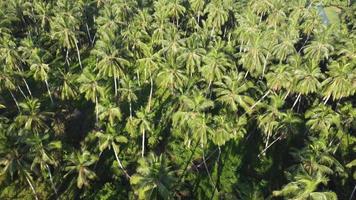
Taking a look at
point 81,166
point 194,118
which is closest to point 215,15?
point 194,118

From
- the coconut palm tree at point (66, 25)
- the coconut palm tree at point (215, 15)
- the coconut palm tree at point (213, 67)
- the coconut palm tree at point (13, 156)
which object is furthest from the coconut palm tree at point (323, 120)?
the coconut palm tree at point (66, 25)

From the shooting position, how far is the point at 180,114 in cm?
4850

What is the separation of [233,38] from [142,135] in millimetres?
26442

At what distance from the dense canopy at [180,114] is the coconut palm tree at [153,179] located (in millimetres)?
137

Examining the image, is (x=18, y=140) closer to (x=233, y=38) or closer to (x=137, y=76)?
(x=137, y=76)

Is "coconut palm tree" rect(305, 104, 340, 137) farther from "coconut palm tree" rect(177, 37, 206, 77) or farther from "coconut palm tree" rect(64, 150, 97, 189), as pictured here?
"coconut palm tree" rect(64, 150, 97, 189)

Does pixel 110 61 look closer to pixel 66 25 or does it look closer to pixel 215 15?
pixel 66 25

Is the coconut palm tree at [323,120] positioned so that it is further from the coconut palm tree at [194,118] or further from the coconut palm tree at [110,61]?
the coconut palm tree at [110,61]

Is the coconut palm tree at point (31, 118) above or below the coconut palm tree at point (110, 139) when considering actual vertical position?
above

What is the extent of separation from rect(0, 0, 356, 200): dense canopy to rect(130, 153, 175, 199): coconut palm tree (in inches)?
5.4

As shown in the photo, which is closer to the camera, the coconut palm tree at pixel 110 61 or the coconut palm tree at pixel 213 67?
the coconut palm tree at pixel 110 61

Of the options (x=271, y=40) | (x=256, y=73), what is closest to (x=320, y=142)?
(x=256, y=73)

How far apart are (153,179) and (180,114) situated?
11.4 meters

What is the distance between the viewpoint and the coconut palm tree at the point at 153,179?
3947 cm
